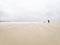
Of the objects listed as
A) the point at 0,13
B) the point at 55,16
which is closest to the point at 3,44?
the point at 0,13

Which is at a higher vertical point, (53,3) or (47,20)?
(53,3)

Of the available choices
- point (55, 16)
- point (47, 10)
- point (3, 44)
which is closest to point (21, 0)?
point (47, 10)

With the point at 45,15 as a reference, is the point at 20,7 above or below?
above

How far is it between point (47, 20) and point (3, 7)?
166 cm

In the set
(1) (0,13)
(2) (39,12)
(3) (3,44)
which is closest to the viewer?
(3) (3,44)

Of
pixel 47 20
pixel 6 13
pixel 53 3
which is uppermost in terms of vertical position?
pixel 53 3

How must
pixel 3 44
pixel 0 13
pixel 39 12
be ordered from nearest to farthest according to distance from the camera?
pixel 3 44
pixel 0 13
pixel 39 12

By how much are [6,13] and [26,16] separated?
2.40 ft

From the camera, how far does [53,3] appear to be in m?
3.96

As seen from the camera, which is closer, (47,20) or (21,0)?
(21,0)

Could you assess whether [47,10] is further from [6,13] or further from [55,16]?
[6,13]

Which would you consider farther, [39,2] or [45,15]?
[45,15]

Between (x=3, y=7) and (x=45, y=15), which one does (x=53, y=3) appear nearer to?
(x=45, y=15)

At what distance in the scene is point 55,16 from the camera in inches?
160
